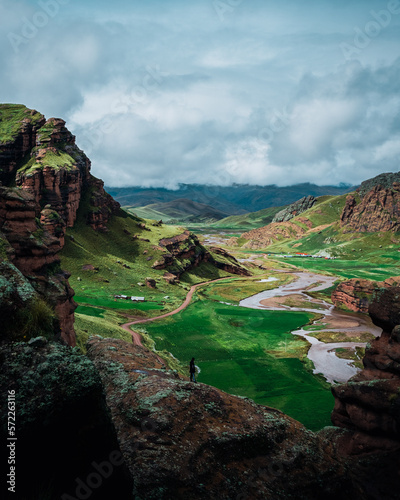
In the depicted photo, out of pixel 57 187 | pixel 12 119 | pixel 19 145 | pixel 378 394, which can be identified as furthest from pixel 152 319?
pixel 12 119

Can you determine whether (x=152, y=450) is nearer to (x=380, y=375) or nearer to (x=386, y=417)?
(x=386, y=417)

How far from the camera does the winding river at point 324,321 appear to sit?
65.8 metres

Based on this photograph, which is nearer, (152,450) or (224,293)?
(152,450)

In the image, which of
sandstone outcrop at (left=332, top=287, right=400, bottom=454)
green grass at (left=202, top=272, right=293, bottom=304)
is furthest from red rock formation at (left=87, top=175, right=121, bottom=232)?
sandstone outcrop at (left=332, top=287, right=400, bottom=454)

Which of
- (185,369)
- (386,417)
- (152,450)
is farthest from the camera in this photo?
(185,369)

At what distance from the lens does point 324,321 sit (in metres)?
103

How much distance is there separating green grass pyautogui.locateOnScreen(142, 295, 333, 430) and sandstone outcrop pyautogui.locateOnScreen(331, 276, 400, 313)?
20.5m

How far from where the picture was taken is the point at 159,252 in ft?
532

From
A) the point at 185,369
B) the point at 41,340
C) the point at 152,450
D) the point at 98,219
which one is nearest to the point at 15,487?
the point at 41,340

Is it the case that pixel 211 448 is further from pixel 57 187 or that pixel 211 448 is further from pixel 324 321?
pixel 57 187

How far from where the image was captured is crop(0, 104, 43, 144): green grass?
14950 centimetres

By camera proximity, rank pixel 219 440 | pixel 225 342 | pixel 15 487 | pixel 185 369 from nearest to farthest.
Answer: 1. pixel 15 487
2. pixel 219 440
3. pixel 185 369
4. pixel 225 342

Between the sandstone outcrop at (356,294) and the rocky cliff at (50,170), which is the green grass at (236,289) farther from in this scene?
the rocky cliff at (50,170)

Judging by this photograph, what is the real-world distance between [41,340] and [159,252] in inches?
6056
